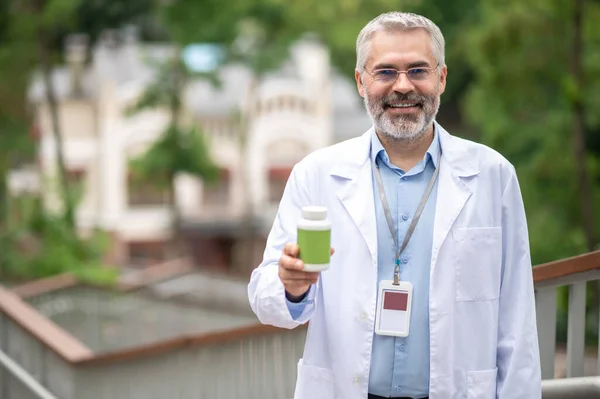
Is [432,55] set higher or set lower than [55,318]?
higher

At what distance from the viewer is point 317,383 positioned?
223cm

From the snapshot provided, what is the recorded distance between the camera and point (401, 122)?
2.17 meters

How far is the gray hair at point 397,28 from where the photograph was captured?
2152 millimetres

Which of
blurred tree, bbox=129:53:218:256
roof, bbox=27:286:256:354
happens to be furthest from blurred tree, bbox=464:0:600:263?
blurred tree, bbox=129:53:218:256

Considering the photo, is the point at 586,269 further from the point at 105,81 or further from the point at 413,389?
the point at 105,81

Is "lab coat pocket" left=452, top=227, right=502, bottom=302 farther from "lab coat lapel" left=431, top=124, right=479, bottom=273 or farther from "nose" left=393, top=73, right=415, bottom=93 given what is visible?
"nose" left=393, top=73, right=415, bottom=93

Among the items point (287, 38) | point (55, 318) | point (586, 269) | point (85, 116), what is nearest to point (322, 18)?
point (287, 38)

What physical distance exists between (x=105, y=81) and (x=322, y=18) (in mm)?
18006

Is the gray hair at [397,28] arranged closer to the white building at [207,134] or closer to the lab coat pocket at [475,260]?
the lab coat pocket at [475,260]

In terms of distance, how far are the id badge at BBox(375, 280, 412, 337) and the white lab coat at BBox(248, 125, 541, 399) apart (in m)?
0.02

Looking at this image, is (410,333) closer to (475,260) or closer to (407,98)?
(475,260)

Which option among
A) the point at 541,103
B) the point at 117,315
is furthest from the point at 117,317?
the point at 541,103

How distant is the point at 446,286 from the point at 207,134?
39473 mm

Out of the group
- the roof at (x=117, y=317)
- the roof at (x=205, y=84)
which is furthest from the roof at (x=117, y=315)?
the roof at (x=205, y=84)
